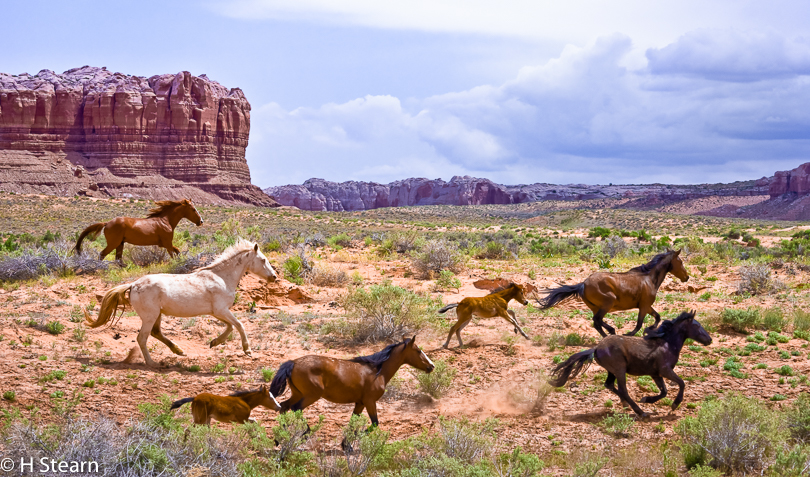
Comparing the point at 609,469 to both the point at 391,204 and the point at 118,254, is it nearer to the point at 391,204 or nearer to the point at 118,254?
the point at 118,254

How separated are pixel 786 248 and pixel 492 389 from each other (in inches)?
1003

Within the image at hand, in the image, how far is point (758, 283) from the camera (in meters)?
16.2

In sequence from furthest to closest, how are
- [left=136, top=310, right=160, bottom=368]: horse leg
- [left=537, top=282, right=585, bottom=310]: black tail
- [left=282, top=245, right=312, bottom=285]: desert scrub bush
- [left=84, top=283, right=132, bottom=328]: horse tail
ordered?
[left=282, top=245, right=312, bottom=285]: desert scrub bush
[left=537, top=282, right=585, bottom=310]: black tail
[left=84, top=283, right=132, bottom=328]: horse tail
[left=136, top=310, right=160, bottom=368]: horse leg

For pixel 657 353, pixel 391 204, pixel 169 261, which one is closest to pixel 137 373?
pixel 657 353

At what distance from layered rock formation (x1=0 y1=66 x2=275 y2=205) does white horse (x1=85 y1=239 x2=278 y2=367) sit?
85.5 metres

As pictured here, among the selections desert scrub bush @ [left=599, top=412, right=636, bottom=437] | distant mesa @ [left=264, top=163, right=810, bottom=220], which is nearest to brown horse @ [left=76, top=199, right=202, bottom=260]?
desert scrub bush @ [left=599, top=412, right=636, bottom=437]

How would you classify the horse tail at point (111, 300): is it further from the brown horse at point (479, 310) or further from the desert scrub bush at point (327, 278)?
the desert scrub bush at point (327, 278)

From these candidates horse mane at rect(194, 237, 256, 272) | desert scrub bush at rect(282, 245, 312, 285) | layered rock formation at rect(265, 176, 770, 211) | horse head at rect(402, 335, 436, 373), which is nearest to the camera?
horse head at rect(402, 335, 436, 373)

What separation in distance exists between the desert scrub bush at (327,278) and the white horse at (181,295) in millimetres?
6934

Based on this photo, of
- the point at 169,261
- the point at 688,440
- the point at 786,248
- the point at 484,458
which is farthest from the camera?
the point at 786,248

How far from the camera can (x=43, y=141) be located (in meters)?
95.2

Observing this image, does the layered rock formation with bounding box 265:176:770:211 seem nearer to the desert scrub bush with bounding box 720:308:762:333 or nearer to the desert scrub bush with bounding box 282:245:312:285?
the desert scrub bush with bounding box 282:245:312:285

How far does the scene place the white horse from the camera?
9.59m

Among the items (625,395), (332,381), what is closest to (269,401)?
(332,381)
